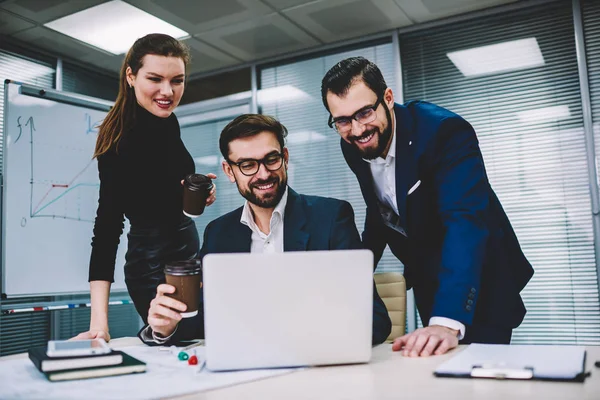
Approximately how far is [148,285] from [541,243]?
2623mm

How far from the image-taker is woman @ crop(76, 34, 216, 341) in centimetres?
196

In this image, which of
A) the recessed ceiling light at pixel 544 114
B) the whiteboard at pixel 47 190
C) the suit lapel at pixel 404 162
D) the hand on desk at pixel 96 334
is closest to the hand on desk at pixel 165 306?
the hand on desk at pixel 96 334

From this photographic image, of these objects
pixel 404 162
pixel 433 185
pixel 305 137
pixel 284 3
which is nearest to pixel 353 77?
pixel 404 162

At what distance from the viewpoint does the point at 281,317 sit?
0.98 meters

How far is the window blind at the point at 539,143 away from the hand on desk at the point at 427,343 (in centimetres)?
264

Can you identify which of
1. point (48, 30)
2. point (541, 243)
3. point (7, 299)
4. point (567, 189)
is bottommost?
point (7, 299)

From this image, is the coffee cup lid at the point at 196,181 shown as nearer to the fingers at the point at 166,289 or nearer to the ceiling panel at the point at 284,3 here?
the fingers at the point at 166,289

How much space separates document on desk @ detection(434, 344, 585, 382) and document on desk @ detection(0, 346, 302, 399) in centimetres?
31

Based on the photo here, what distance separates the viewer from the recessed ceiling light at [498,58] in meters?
3.70

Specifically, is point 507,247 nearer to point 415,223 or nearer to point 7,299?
point 415,223

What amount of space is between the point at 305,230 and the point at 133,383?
86 centimetres

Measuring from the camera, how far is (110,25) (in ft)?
12.5

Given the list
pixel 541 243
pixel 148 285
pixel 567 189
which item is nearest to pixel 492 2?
pixel 567 189

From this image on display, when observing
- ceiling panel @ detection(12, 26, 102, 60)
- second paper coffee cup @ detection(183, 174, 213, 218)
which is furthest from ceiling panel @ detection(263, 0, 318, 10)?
second paper coffee cup @ detection(183, 174, 213, 218)
